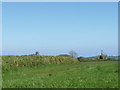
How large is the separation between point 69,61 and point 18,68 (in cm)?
1200

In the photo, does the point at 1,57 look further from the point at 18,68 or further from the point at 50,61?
the point at 50,61

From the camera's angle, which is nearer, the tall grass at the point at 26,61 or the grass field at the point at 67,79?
the grass field at the point at 67,79

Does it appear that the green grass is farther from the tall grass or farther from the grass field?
the tall grass

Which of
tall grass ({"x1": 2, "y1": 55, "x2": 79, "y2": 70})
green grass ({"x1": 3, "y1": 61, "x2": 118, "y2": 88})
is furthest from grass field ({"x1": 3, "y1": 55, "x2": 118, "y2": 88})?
tall grass ({"x1": 2, "y1": 55, "x2": 79, "y2": 70})

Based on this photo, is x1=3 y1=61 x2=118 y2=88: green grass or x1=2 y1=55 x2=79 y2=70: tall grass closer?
x1=3 y1=61 x2=118 y2=88: green grass

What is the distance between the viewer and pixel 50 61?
4069cm

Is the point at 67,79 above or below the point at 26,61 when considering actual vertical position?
below

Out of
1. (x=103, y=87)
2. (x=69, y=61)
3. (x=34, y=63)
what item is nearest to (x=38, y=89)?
(x=103, y=87)

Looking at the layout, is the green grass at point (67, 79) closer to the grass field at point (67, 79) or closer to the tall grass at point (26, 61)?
the grass field at point (67, 79)

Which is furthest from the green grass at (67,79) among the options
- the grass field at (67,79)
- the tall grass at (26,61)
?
the tall grass at (26,61)

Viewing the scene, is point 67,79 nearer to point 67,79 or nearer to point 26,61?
point 67,79

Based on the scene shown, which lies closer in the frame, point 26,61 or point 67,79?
point 67,79

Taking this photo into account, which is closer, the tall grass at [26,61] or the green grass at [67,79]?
the green grass at [67,79]

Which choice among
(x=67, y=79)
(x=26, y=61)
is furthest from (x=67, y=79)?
(x=26, y=61)
